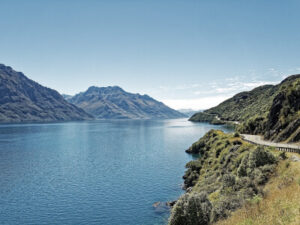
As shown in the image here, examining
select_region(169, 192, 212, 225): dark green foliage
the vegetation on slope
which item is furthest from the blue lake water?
select_region(169, 192, 212, 225): dark green foliage

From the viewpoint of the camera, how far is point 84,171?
7562cm

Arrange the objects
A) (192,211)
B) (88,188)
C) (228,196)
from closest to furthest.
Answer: (192,211) → (228,196) → (88,188)

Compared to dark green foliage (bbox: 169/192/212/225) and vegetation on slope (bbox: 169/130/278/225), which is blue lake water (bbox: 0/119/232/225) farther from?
dark green foliage (bbox: 169/192/212/225)

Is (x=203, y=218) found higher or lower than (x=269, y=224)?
lower

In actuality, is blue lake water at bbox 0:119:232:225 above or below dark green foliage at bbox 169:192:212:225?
below

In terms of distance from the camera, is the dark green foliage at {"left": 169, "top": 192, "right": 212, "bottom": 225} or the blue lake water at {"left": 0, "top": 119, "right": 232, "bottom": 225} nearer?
the dark green foliage at {"left": 169, "top": 192, "right": 212, "bottom": 225}

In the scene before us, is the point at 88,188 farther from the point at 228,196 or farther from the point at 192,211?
the point at 228,196

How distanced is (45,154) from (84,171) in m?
41.0

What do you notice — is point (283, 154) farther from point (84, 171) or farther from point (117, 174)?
point (84, 171)

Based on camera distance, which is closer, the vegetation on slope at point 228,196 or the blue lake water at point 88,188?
the vegetation on slope at point 228,196

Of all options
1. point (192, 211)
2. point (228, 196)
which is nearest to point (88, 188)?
point (192, 211)

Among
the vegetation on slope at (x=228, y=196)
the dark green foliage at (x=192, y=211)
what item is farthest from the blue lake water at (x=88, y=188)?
the dark green foliage at (x=192, y=211)

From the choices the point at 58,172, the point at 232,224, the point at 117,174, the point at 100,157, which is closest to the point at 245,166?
the point at 232,224

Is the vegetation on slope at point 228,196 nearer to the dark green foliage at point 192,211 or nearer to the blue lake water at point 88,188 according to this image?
the dark green foliage at point 192,211
